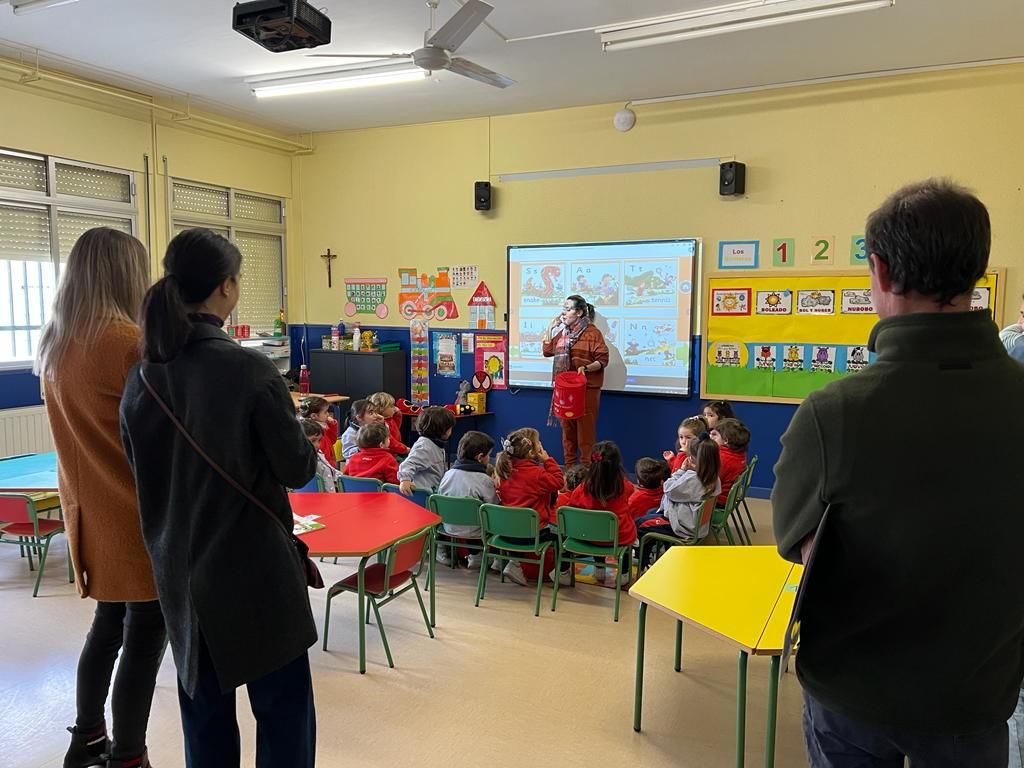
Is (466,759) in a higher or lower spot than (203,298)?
lower

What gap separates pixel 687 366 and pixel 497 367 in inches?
71.9

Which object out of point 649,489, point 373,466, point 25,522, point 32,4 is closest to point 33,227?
point 32,4

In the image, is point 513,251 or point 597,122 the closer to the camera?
point 597,122

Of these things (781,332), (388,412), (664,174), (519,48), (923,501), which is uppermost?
(519,48)

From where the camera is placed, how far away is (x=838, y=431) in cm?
101

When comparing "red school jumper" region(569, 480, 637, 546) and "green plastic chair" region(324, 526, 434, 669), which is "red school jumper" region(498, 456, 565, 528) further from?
"green plastic chair" region(324, 526, 434, 669)

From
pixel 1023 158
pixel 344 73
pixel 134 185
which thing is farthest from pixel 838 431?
pixel 134 185

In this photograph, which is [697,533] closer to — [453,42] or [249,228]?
[453,42]

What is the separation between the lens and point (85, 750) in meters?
2.09

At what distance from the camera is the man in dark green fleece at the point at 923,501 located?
3.23 feet

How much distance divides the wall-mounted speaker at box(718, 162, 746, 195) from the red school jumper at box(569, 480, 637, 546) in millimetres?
2980

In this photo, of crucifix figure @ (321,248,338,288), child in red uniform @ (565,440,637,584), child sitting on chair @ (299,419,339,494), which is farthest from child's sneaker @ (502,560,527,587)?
crucifix figure @ (321,248,338,288)

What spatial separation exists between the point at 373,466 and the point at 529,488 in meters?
1.04

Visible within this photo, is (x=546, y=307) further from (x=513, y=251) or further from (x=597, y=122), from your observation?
(x=597, y=122)
